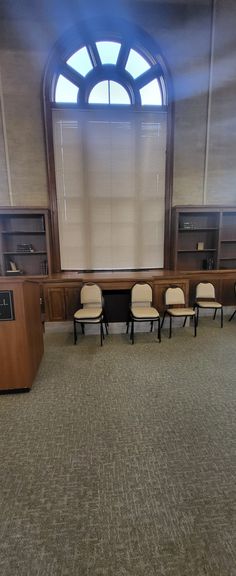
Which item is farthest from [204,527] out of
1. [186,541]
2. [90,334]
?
[90,334]

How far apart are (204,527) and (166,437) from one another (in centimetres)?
66

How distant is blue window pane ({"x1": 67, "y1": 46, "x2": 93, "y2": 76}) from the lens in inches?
187

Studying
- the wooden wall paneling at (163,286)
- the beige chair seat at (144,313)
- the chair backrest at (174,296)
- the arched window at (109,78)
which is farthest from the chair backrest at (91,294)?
the arched window at (109,78)

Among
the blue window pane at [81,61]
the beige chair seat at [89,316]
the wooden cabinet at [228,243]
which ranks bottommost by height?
the beige chair seat at [89,316]

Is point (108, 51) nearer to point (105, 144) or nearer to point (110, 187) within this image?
point (105, 144)

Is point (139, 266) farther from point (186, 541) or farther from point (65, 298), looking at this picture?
point (186, 541)

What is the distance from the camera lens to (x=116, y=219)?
511cm

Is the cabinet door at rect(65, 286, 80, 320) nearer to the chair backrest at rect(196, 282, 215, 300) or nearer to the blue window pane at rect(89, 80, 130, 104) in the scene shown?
the chair backrest at rect(196, 282, 215, 300)

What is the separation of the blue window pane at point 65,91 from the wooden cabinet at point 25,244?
2.14 metres

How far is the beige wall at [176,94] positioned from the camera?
4.48 meters

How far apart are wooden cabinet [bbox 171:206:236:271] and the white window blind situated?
1.22 feet

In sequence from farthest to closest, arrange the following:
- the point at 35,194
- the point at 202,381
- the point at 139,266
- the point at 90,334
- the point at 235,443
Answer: the point at 139,266 → the point at 35,194 → the point at 90,334 → the point at 202,381 → the point at 235,443

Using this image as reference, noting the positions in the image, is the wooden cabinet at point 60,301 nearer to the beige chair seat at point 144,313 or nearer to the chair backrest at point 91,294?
the chair backrest at point 91,294

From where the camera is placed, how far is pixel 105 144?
4.85 meters
